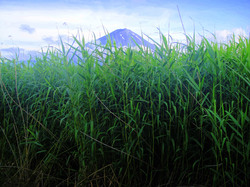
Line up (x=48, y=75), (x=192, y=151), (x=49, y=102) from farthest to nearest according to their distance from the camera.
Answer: (x=48, y=75), (x=49, y=102), (x=192, y=151)

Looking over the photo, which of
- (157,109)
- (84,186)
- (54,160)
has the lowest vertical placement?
(84,186)

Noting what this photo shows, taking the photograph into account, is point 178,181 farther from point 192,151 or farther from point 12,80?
point 12,80

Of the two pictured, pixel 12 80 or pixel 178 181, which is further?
pixel 12 80

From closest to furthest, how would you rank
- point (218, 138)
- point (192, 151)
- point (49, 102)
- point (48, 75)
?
point (218, 138) → point (192, 151) → point (49, 102) → point (48, 75)

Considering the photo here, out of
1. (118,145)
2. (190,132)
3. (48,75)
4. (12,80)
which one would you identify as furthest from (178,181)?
(12,80)

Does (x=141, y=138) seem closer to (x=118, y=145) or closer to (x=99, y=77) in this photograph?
(x=118, y=145)

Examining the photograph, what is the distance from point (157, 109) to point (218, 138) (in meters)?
0.66

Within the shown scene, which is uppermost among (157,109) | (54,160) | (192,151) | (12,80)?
(12,80)

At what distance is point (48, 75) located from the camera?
3.33 m

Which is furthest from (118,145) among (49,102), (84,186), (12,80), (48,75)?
(12,80)

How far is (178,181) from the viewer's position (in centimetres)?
227

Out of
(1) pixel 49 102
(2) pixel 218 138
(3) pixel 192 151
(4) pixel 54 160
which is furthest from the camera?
(1) pixel 49 102

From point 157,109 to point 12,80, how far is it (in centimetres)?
245

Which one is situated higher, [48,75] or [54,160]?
[48,75]
